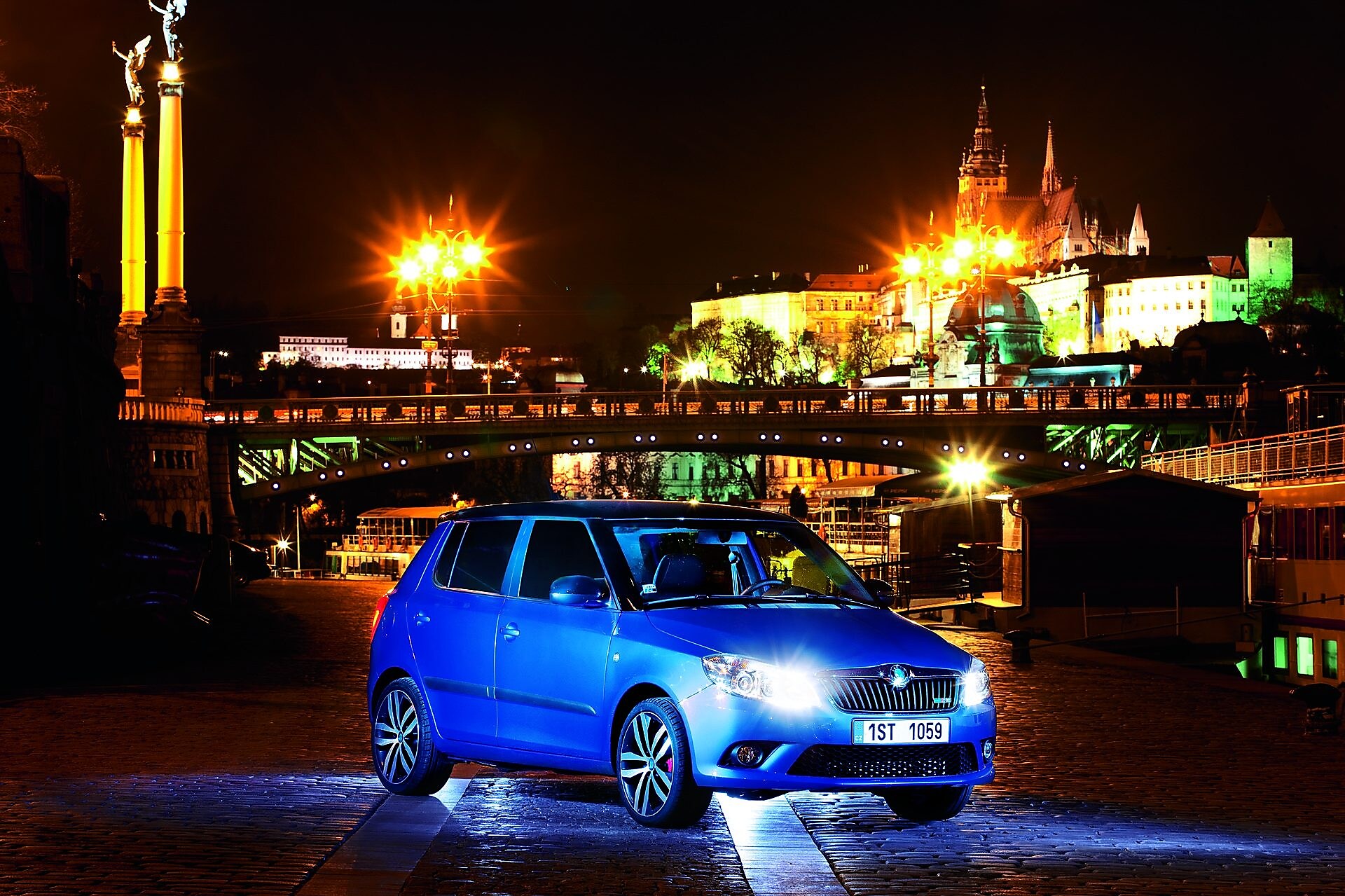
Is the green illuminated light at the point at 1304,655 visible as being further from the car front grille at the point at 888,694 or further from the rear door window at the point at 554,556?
the car front grille at the point at 888,694

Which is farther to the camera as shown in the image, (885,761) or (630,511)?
(630,511)

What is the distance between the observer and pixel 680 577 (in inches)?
395

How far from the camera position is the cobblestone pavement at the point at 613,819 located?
27.0 ft

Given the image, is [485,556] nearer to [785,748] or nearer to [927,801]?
[785,748]

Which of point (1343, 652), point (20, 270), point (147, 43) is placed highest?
point (147, 43)

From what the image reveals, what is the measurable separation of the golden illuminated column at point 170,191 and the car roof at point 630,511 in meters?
76.9

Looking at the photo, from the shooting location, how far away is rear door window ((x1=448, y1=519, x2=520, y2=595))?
10820 millimetres

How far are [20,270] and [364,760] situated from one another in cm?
1812

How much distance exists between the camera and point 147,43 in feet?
296

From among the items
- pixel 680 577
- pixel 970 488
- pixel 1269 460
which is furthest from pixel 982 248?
pixel 680 577

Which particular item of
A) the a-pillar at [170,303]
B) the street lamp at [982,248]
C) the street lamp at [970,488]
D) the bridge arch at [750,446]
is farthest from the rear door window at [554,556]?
the a-pillar at [170,303]

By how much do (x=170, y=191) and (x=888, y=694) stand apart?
8073cm

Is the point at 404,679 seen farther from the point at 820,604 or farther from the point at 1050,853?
the point at 1050,853

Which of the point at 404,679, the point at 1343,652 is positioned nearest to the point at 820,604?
the point at 404,679
